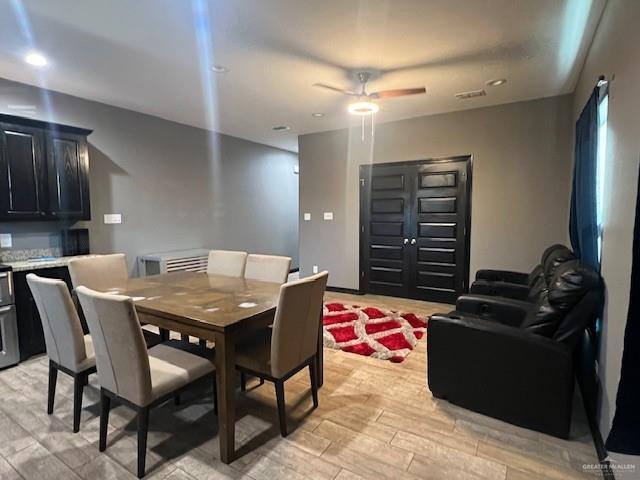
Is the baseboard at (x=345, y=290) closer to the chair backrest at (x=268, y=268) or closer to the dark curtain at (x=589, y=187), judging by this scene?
the chair backrest at (x=268, y=268)

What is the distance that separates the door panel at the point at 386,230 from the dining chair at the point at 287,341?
320cm

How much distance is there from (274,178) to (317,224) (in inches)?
71.1

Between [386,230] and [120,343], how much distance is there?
13.8 feet

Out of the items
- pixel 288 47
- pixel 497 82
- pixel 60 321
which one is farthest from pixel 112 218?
pixel 497 82

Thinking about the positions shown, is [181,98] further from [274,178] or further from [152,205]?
[274,178]

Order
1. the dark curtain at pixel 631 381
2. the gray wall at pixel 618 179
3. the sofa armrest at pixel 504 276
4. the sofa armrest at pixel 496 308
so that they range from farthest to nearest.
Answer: the sofa armrest at pixel 504 276, the sofa armrest at pixel 496 308, the gray wall at pixel 618 179, the dark curtain at pixel 631 381

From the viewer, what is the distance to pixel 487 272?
4.12 meters

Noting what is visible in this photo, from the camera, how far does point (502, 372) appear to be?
217 cm

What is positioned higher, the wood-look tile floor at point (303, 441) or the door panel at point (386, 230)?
the door panel at point (386, 230)

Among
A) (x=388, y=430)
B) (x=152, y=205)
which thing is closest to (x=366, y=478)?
(x=388, y=430)

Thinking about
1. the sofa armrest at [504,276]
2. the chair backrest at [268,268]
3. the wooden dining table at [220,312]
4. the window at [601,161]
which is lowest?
the sofa armrest at [504,276]

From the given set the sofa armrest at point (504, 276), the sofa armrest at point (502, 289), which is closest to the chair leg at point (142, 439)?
the sofa armrest at point (502, 289)

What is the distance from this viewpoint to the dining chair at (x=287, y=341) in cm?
196

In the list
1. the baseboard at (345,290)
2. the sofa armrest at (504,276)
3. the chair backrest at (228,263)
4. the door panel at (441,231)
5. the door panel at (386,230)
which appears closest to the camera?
the chair backrest at (228,263)
